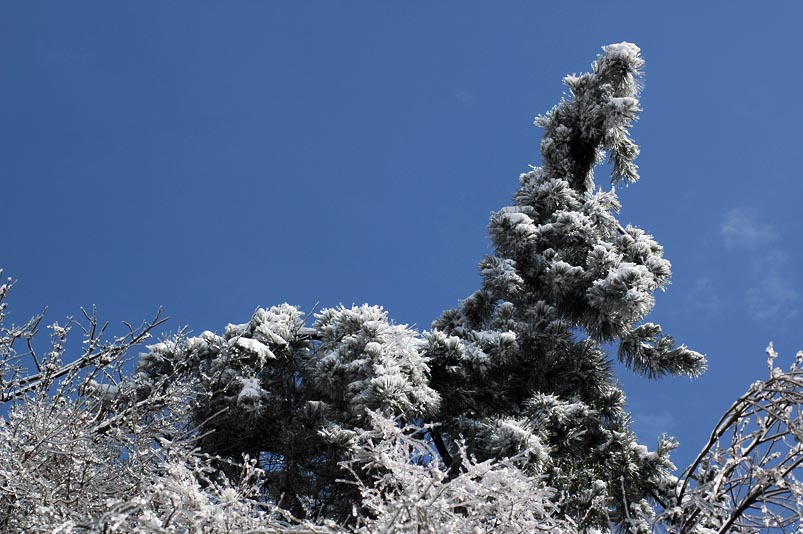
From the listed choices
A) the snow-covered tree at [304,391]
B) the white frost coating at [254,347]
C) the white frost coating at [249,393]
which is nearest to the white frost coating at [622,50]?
the snow-covered tree at [304,391]

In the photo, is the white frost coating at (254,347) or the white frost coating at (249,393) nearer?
the white frost coating at (249,393)

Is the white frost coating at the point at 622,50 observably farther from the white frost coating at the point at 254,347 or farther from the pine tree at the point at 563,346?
the white frost coating at the point at 254,347

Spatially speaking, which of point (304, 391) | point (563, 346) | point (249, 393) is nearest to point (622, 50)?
point (563, 346)

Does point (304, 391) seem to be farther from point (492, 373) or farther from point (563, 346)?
point (563, 346)

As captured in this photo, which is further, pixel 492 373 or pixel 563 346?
pixel 563 346

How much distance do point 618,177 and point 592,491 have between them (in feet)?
18.4

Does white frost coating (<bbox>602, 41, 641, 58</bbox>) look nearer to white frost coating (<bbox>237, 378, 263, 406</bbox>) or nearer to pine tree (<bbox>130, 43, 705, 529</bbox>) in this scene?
pine tree (<bbox>130, 43, 705, 529</bbox>)

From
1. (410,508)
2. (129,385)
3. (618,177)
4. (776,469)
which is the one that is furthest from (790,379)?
(618,177)

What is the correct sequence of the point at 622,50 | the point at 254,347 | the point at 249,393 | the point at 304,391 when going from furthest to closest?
the point at 622,50, the point at 304,391, the point at 254,347, the point at 249,393

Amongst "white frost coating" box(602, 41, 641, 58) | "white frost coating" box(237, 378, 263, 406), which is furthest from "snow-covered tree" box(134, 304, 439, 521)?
"white frost coating" box(602, 41, 641, 58)

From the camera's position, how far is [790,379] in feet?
10.5

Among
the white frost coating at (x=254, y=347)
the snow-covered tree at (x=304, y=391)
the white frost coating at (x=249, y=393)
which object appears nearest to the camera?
the snow-covered tree at (x=304, y=391)

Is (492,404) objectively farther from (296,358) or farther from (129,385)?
(129,385)

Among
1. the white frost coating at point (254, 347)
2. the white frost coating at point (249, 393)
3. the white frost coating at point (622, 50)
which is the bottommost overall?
the white frost coating at point (249, 393)
